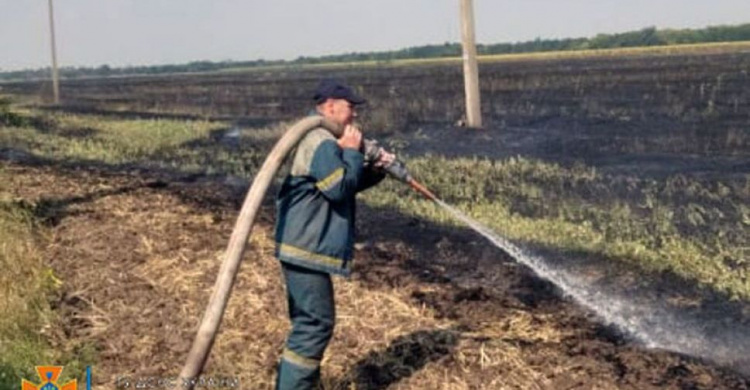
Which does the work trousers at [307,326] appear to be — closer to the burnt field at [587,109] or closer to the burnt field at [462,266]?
the burnt field at [462,266]

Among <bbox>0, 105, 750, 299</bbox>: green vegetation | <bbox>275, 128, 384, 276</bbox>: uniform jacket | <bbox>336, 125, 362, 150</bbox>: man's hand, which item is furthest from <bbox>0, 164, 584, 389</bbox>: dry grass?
<bbox>0, 105, 750, 299</bbox>: green vegetation

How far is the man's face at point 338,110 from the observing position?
4.60m

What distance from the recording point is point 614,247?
28.5 feet

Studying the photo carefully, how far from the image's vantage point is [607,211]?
10.5 m

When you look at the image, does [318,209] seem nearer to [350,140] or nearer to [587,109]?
[350,140]

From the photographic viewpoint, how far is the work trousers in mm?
4602

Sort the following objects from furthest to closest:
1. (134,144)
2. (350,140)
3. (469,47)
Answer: (134,144) < (469,47) < (350,140)

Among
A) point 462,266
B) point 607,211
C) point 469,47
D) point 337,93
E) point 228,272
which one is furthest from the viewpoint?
point 469,47

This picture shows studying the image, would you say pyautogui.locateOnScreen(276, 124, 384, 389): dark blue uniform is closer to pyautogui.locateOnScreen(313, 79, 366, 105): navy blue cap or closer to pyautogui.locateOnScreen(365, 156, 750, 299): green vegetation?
pyautogui.locateOnScreen(313, 79, 366, 105): navy blue cap

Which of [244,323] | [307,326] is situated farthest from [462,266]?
[307,326]

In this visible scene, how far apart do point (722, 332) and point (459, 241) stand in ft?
11.0

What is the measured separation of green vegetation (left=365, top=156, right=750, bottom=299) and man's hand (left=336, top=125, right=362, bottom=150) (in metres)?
4.28

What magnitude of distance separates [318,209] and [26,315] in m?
3.03

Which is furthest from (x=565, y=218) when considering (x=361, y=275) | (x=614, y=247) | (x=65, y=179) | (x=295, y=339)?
(x=65, y=179)
